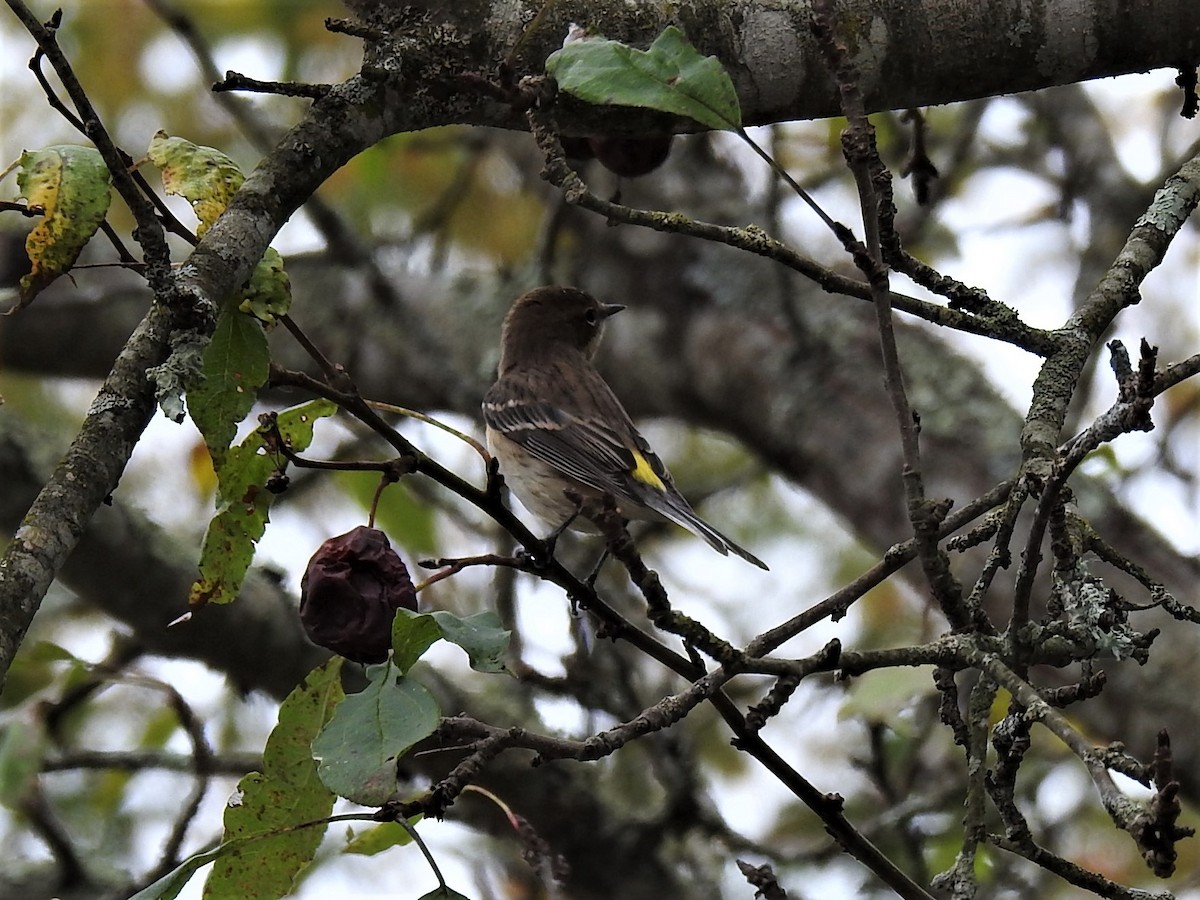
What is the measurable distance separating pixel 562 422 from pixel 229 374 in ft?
9.78

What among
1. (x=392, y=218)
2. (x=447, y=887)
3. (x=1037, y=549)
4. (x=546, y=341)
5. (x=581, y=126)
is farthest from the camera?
(x=392, y=218)

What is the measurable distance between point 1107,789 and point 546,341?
4179mm

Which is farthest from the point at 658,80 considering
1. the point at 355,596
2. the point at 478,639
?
the point at 355,596

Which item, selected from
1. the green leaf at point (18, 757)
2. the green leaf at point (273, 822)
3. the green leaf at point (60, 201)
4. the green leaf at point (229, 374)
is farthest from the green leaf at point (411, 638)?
the green leaf at point (18, 757)

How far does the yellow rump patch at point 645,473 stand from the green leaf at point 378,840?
2209 mm

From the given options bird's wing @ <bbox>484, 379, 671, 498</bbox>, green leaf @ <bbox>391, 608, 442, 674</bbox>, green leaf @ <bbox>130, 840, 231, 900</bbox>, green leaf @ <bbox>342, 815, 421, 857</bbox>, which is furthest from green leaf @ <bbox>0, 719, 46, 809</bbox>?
bird's wing @ <bbox>484, 379, 671, 498</bbox>

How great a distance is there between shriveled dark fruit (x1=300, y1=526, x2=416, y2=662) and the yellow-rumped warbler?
188 cm

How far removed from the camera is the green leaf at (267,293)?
2.22 metres

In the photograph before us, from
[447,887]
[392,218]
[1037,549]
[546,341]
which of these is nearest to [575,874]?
[546,341]

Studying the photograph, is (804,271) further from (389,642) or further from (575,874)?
(575,874)

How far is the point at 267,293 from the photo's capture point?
2.23 m

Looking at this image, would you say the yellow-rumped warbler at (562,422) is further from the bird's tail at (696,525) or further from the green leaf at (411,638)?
the green leaf at (411,638)

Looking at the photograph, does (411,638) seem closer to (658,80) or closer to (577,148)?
(658,80)

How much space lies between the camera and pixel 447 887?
2057 millimetres
